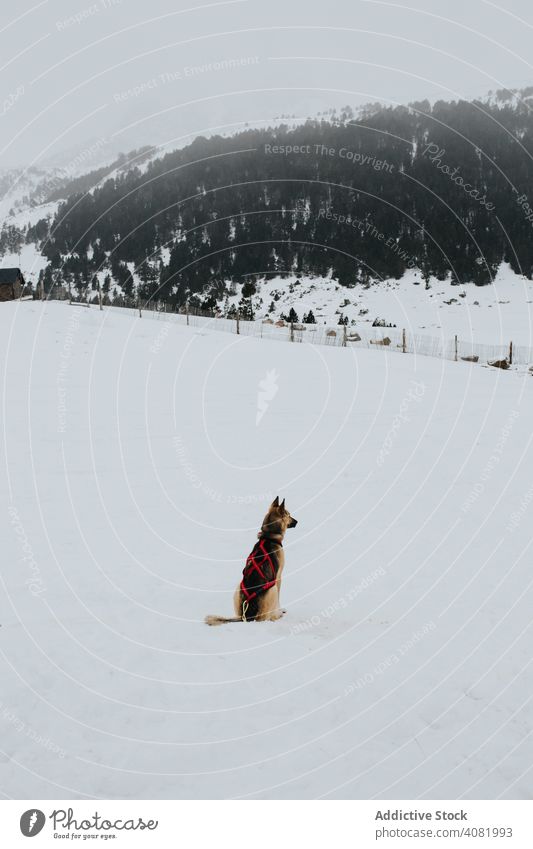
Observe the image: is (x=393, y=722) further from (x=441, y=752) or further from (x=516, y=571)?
(x=516, y=571)

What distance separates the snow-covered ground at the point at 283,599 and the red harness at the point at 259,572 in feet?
1.57

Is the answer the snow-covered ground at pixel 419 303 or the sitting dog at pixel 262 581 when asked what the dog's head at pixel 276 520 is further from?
the snow-covered ground at pixel 419 303

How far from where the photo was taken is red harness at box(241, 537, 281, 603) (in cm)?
705

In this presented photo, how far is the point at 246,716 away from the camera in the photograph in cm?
551

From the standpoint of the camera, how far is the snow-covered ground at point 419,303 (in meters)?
59.7

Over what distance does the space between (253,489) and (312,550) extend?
4.38 meters

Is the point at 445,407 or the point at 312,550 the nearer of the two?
the point at 312,550

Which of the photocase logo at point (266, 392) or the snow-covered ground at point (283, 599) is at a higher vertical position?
the photocase logo at point (266, 392)

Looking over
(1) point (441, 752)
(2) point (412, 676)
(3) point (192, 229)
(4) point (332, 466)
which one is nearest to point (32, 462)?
(4) point (332, 466)

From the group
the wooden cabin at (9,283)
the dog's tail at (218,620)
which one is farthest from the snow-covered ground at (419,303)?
the dog's tail at (218,620)

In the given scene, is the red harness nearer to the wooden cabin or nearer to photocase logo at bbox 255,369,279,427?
photocase logo at bbox 255,369,279,427

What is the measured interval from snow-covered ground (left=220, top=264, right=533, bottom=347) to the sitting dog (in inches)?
1971
